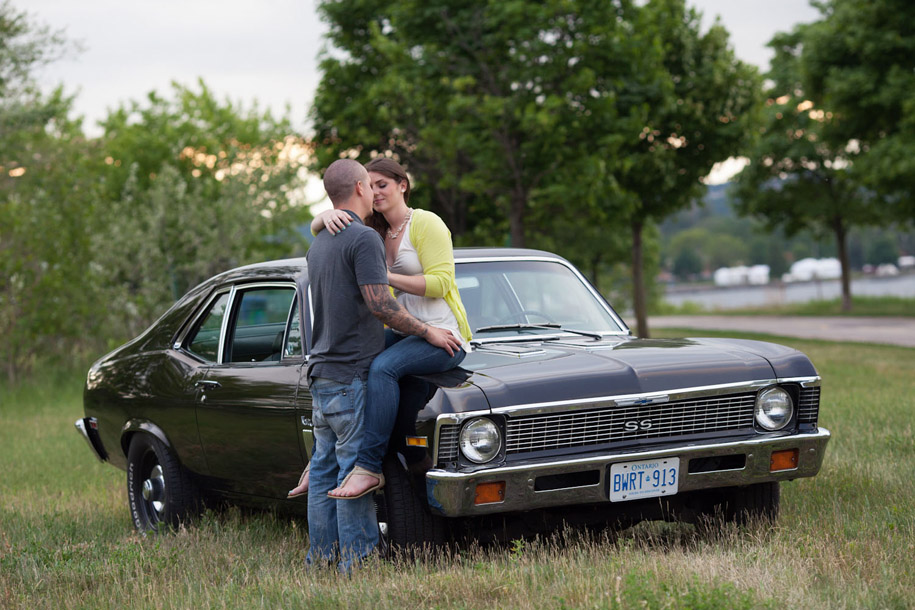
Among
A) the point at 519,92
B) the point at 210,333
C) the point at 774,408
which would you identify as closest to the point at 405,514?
the point at 774,408

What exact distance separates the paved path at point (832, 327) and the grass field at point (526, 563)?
1782 cm

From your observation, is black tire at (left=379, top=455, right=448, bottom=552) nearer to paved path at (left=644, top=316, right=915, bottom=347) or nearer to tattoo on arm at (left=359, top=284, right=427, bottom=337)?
tattoo on arm at (left=359, top=284, right=427, bottom=337)

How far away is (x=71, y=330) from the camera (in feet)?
62.2

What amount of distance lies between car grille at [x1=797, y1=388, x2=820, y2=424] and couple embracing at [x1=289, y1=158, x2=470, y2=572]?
167 centimetres

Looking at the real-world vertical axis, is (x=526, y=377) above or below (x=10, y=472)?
above

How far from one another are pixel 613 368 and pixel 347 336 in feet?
4.05

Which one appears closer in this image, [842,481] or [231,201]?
[842,481]

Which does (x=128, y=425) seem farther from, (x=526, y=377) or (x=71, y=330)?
(x=71, y=330)

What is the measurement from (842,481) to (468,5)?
1378 cm

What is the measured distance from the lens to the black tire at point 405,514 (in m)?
4.98

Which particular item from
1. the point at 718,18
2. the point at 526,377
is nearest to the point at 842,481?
the point at 526,377

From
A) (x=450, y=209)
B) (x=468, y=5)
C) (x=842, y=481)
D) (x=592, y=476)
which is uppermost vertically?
(x=468, y=5)

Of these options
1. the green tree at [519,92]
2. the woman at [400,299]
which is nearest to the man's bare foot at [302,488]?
the woman at [400,299]

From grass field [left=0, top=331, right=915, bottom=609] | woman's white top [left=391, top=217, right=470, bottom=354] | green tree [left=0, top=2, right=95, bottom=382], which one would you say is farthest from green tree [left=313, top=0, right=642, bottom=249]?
woman's white top [left=391, top=217, right=470, bottom=354]
